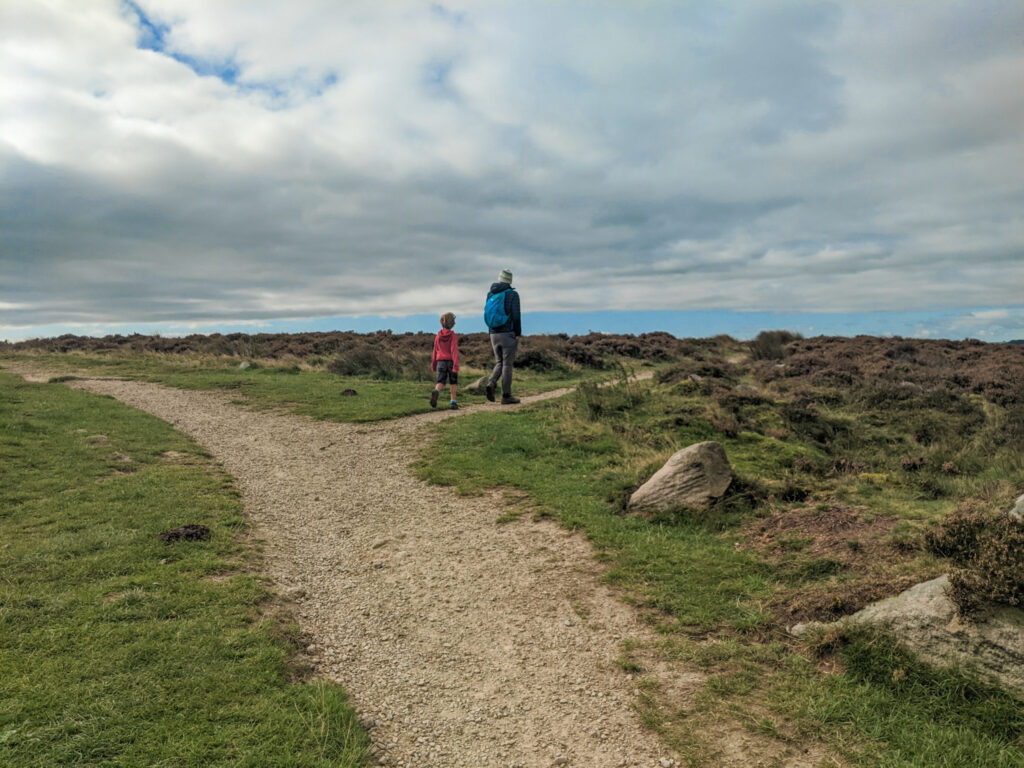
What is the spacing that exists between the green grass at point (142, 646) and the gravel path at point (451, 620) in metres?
0.46

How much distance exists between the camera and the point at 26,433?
39.6 feet

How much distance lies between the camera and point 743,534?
7203mm

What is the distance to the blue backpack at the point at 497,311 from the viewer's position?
14.8m

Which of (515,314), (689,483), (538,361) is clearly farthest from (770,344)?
(689,483)

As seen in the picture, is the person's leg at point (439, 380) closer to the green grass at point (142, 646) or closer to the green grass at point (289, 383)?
the green grass at point (289, 383)

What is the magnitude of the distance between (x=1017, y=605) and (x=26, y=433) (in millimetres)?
16438

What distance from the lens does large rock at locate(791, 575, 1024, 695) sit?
13.0 feet

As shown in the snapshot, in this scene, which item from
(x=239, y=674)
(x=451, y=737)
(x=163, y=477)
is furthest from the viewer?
(x=163, y=477)

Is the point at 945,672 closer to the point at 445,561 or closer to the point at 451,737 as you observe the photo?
the point at 451,737

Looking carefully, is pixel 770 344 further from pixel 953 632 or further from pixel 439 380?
pixel 953 632

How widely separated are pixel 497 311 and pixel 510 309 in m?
0.36

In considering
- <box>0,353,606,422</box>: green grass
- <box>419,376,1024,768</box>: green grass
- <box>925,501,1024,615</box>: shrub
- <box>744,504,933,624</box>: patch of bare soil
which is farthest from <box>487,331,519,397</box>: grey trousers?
<box>925,501,1024,615</box>: shrub

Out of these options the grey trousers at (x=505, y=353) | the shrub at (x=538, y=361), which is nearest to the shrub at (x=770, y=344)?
the shrub at (x=538, y=361)

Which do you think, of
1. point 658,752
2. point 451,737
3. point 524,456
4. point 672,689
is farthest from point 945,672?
point 524,456
